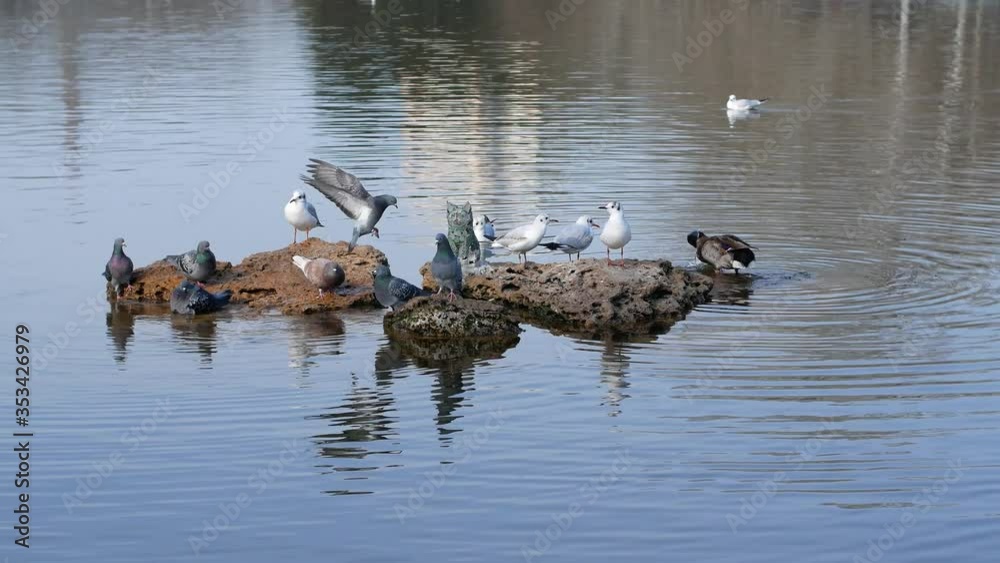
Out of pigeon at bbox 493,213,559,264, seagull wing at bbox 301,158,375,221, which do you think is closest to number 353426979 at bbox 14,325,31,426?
seagull wing at bbox 301,158,375,221

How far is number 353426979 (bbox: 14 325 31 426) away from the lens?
13813 mm

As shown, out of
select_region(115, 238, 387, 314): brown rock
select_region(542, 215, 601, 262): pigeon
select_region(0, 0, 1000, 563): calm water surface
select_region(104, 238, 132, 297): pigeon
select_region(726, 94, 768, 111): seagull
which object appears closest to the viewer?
select_region(0, 0, 1000, 563): calm water surface

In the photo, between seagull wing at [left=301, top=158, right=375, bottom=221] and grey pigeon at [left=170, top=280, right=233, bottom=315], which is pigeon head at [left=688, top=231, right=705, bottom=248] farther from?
grey pigeon at [left=170, top=280, right=233, bottom=315]

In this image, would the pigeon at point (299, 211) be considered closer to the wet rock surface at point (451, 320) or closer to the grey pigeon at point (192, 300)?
the grey pigeon at point (192, 300)

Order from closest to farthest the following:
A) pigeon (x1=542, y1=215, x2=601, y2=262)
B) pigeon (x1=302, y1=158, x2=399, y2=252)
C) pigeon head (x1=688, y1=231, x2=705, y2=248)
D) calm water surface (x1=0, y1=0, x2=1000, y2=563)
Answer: calm water surface (x1=0, y1=0, x2=1000, y2=563)
pigeon (x1=542, y1=215, x2=601, y2=262)
pigeon (x1=302, y1=158, x2=399, y2=252)
pigeon head (x1=688, y1=231, x2=705, y2=248)

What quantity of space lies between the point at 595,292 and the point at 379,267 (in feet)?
8.12

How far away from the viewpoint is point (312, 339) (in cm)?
1636

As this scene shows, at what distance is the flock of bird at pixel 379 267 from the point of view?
1697cm

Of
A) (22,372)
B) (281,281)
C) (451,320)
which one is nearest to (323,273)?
(281,281)

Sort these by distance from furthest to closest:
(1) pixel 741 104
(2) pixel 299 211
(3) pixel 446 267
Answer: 1. (1) pixel 741 104
2. (2) pixel 299 211
3. (3) pixel 446 267

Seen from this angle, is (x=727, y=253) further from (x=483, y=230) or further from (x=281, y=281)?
(x=281, y=281)

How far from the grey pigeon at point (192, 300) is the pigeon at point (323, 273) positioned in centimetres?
Result: 107

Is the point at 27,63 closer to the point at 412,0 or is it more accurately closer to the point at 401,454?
the point at 412,0

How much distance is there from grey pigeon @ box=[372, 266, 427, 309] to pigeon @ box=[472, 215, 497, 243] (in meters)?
2.52
